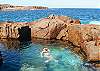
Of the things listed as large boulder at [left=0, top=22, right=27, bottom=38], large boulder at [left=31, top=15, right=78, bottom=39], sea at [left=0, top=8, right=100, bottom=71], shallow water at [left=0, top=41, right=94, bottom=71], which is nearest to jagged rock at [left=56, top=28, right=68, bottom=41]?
large boulder at [left=31, top=15, right=78, bottom=39]

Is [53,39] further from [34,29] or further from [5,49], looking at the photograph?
[5,49]

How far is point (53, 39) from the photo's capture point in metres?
47.2

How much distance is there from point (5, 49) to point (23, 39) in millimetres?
8952

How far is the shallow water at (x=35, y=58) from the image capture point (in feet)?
93.9

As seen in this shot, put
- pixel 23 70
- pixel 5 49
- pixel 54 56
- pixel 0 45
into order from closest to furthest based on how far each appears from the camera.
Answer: pixel 23 70
pixel 54 56
pixel 5 49
pixel 0 45

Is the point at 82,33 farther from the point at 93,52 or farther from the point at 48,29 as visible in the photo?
the point at 48,29

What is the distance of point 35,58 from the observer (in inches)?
1302

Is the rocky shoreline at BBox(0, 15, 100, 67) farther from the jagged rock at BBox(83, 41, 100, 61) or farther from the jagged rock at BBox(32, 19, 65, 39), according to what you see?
the jagged rock at BBox(83, 41, 100, 61)

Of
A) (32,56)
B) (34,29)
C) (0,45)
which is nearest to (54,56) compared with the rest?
(32,56)

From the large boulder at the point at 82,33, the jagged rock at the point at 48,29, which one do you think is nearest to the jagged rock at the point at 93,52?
the large boulder at the point at 82,33

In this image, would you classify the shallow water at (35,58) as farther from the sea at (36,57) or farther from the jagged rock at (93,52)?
the jagged rock at (93,52)

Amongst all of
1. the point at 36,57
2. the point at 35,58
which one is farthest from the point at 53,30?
the point at 35,58

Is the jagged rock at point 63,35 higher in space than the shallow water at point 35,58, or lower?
higher

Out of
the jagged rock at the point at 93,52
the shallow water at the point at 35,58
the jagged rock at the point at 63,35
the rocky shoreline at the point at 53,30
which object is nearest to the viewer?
the shallow water at the point at 35,58
